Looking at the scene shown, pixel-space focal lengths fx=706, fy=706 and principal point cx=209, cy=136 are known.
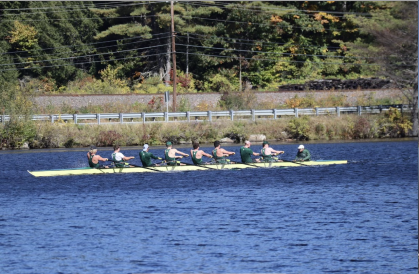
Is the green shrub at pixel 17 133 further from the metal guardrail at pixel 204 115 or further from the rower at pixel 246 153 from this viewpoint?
the rower at pixel 246 153

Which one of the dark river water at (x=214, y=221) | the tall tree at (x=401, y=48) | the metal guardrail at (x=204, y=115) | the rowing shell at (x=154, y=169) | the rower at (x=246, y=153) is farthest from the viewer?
the tall tree at (x=401, y=48)

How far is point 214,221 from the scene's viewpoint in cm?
2339

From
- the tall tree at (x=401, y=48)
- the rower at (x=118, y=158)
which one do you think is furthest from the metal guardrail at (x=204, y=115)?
the rower at (x=118, y=158)

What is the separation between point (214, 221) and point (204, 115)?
27056mm

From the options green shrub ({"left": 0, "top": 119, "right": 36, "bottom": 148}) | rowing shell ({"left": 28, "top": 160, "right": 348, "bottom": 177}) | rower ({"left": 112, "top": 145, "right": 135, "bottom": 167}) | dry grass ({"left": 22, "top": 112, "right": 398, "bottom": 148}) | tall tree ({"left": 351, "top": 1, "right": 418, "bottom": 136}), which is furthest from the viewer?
tall tree ({"left": 351, "top": 1, "right": 418, "bottom": 136})

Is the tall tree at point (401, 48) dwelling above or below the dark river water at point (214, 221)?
above

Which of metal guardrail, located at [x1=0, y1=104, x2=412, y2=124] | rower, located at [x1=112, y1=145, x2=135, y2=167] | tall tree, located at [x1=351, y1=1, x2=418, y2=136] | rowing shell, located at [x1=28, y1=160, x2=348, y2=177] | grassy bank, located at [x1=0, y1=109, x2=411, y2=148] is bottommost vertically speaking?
rowing shell, located at [x1=28, y1=160, x2=348, y2=177]

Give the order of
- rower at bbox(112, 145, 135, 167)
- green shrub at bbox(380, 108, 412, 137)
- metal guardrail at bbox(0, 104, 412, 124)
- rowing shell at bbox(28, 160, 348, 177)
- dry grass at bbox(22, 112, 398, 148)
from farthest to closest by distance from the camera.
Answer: green shrub at bbox(380, 108, 412, 137)
metal guardrail at bbox(0, 104, 412, 124)
dry grass at bbox(22, 112, 398, 148)
rower at bbox(112, 145, 135, 167)
rowing shell at bbox(28, 160, 348, 177)

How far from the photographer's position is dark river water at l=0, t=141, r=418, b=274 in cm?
1842

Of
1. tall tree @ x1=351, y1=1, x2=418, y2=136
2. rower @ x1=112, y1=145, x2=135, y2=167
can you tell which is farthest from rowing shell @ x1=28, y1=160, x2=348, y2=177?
tall tree @ x1=351, y1=1, x2=418, y2=136

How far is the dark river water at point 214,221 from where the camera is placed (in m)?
18.4

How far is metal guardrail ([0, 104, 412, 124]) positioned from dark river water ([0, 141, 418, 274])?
11671 millimetres

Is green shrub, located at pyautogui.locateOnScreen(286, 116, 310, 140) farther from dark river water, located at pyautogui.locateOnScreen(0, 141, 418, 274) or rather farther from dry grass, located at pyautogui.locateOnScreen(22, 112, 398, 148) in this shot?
dark river water, located at pyautogui.locateOnScreen(0, 141, 418, 274)

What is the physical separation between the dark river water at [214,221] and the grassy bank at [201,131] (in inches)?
363
